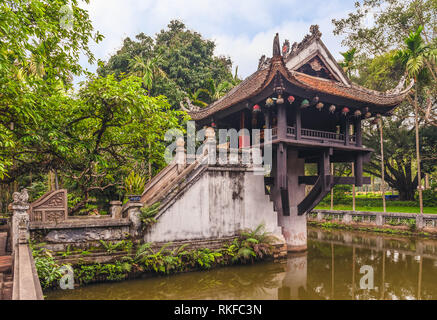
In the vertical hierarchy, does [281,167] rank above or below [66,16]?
below

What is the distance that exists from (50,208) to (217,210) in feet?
14.8

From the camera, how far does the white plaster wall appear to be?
8.41 m

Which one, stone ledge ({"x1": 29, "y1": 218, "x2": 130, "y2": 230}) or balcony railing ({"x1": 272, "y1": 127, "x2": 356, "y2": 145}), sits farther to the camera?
balcony railing ({"x1": 272, "y1": 127, "x2": 356, "y2": 145})

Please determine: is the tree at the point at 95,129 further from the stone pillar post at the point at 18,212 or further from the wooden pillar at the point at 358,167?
the wooden pillar at the point at 358,167

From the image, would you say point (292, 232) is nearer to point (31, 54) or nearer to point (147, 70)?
point (31, 54)

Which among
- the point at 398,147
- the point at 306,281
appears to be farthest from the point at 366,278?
the point at 398,147

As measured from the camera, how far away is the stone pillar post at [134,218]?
7762 mm

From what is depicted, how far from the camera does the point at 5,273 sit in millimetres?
4969

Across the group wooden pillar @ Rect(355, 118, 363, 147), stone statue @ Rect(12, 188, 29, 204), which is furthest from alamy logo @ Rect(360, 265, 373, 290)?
stone statue @ Rect(12, 188, 29, 204)

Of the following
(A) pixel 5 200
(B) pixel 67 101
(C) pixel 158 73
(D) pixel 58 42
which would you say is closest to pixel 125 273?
(B) pixel 67 101

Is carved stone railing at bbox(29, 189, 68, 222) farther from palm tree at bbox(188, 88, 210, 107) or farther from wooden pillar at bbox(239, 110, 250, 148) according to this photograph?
palm tree at bbox(188, 88, 210, 107)

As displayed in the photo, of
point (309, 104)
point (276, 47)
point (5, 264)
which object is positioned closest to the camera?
point (5, 264)

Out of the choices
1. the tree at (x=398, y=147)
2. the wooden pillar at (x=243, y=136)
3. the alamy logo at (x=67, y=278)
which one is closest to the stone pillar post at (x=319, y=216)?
the tree at (x=398, y=147)

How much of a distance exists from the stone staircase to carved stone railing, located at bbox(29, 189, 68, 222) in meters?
0.96
